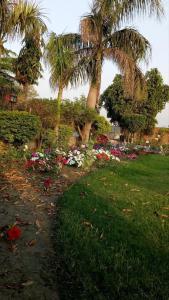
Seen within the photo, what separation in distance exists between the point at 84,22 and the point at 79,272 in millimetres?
14844

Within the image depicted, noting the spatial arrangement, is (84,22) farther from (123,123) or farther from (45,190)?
(123,123)

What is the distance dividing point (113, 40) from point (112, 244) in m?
14.1

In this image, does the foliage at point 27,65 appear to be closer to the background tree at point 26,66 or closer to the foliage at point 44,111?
the background tree at point 26,66

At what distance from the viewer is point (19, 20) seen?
11469 millimetres

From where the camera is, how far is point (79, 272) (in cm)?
294

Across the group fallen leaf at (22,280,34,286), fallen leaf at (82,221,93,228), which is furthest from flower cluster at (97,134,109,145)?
fallen leaf at (22,280,34,286)

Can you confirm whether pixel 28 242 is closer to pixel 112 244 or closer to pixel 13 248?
pixel 13 248

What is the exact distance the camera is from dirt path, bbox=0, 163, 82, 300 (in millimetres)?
2707

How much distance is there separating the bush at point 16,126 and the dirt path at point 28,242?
407 centimetres

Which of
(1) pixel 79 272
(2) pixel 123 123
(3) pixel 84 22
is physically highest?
(3) pixel 84 22

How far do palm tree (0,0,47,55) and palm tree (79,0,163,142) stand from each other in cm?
431

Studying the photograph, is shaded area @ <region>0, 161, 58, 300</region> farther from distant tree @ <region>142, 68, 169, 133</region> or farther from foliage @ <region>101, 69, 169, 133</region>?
distant tree @ <region>142, 68, 169, 133</region>

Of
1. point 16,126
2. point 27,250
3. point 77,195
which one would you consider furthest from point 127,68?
point 27,250

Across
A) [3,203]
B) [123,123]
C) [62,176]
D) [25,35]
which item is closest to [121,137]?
[123,123]
